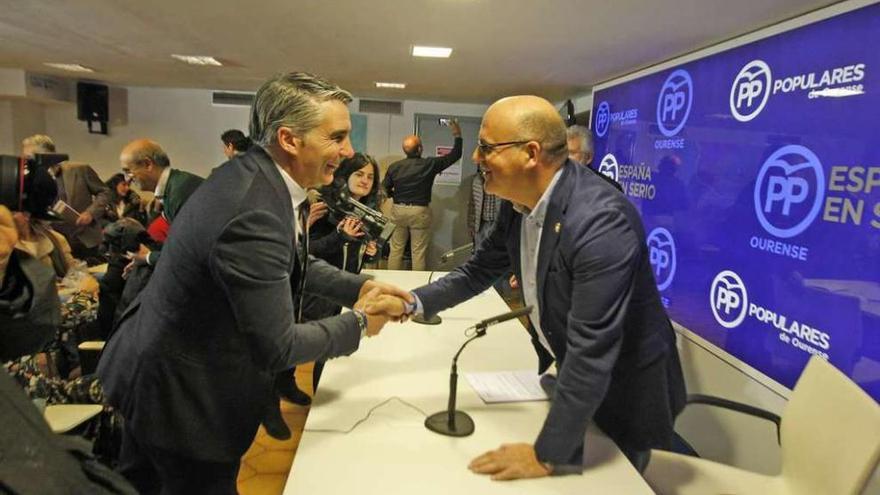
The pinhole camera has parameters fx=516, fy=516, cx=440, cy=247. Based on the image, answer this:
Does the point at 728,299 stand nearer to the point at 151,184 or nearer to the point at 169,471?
the point at 169,471

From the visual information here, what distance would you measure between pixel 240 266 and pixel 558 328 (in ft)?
2.63

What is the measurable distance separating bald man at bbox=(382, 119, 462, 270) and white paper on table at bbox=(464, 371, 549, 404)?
3986mm

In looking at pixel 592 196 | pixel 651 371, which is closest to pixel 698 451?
pixel 651 371

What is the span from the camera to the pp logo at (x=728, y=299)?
2.38m

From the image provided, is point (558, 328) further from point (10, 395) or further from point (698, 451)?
point (698, 451)

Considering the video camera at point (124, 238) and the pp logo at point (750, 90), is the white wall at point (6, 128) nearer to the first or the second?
the video camera at point (124, 238)

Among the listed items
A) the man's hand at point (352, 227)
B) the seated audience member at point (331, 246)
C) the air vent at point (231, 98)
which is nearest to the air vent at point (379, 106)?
the air vent at point (231, 98)

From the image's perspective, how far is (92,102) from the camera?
688cm

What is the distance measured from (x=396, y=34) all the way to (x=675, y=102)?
1729mm

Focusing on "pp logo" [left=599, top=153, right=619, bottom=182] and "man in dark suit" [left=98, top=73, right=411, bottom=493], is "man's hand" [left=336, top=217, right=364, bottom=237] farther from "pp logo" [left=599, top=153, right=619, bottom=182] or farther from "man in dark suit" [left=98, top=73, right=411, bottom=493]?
"pp logo" [left=599, top=153, right=619, bottom=182]

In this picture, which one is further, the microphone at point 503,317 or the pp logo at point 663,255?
the pp logo at point 663,255

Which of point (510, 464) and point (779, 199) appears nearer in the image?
point (510, 464)

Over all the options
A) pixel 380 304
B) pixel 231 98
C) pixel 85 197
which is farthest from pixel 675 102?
pixel 231 98

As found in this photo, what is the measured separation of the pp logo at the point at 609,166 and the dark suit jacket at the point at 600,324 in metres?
2.68
